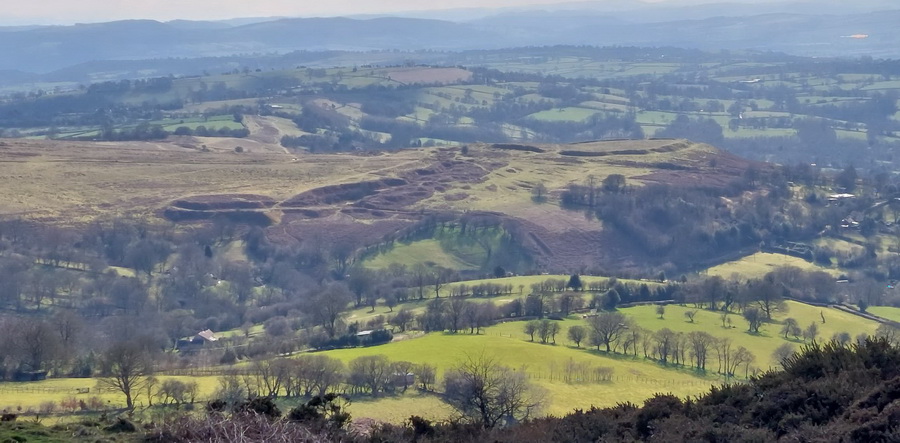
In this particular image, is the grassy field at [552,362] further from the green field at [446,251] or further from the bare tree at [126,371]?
the green field at [446,251]

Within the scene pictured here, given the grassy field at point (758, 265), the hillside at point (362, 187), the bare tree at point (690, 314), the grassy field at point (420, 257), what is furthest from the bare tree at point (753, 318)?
→ the grassy field at point (420, 257)

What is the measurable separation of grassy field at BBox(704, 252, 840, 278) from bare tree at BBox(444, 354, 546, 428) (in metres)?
48.3

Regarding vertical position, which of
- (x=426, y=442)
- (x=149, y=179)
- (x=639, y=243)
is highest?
(x=426, y=442)

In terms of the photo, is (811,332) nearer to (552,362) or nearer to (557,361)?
(557,361)

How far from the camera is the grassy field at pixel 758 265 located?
99500 millimetres

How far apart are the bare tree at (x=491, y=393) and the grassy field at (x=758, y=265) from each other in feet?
158

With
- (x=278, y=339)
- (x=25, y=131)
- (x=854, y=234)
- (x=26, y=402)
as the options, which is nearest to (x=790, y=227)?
(x=854, y=234)

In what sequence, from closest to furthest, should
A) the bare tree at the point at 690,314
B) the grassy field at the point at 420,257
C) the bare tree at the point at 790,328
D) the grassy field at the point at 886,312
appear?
the bare tree at the point at 790,328 < the bare tree at the point at 690,314 < the grassy field at the point at 886,312 < the grassy field at the point at 420,257

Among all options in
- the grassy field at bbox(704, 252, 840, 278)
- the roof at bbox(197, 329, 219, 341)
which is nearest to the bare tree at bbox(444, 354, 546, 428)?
the roof at bbox(197, 329, 219, 341)

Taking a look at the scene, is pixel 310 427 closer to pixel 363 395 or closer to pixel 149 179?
pixel 363 395

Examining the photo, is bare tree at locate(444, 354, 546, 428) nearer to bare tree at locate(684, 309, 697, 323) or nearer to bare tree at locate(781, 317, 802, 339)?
bare tree at locate(684, 309, 697, 323)

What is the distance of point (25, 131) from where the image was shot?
626ft

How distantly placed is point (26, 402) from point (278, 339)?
87.5 feet

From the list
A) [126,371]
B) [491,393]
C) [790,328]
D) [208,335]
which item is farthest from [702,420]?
[208,335]
